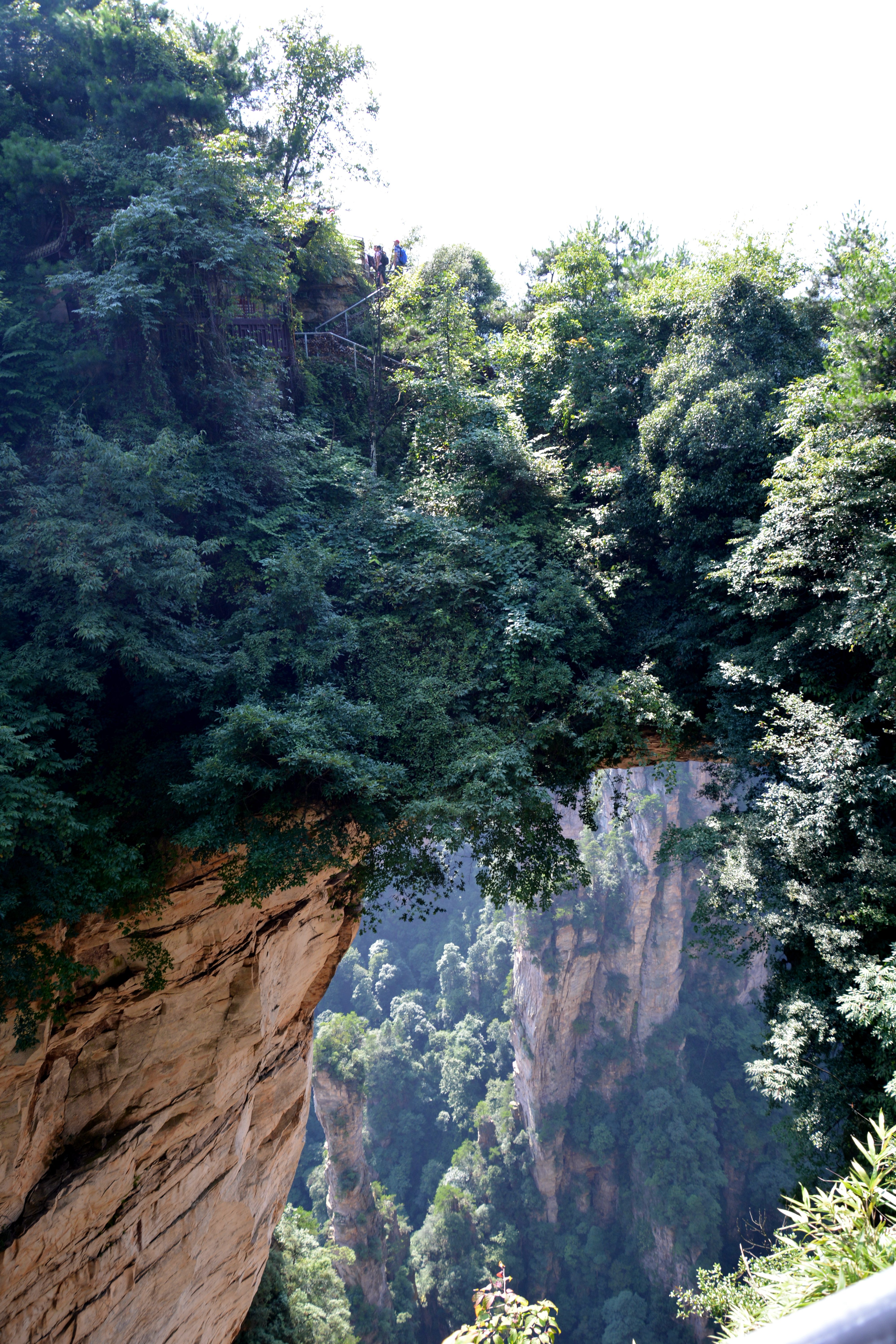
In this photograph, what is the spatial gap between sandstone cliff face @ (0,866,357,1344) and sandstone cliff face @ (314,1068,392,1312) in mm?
15663

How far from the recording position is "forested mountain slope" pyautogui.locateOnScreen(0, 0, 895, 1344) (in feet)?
22.1

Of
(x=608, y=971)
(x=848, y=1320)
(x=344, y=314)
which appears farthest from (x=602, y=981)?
(x=848, y=1320)

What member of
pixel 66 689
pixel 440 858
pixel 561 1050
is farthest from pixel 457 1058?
pixel 66 689

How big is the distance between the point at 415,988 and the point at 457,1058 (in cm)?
871

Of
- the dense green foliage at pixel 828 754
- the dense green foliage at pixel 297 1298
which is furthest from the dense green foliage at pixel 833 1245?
the dense green foliage at pixel 297 1298

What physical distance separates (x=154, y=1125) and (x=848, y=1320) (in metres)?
9.40

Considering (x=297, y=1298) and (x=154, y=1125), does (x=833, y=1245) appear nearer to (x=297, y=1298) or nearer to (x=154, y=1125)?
(x=154, y=1125)

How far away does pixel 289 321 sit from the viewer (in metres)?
12.3

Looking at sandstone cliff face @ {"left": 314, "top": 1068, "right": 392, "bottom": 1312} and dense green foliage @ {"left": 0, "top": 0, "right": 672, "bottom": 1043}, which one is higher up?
dense green foliage @ {"left": 0, "top": 0, "right": 672, "bottom": 1043}

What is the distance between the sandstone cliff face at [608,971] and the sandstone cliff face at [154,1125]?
24460 millimetres

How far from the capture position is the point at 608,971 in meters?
34.4

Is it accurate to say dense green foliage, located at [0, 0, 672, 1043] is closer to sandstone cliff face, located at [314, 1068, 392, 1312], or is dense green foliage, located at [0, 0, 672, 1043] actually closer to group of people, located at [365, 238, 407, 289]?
group of people, located at [365, 238, 407, 289]

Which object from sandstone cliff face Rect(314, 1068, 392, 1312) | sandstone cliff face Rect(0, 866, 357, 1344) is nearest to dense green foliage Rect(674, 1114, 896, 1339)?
sandstone cliff face Rect(0, 866, 357, 1344)

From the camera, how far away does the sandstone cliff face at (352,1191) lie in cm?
2361
